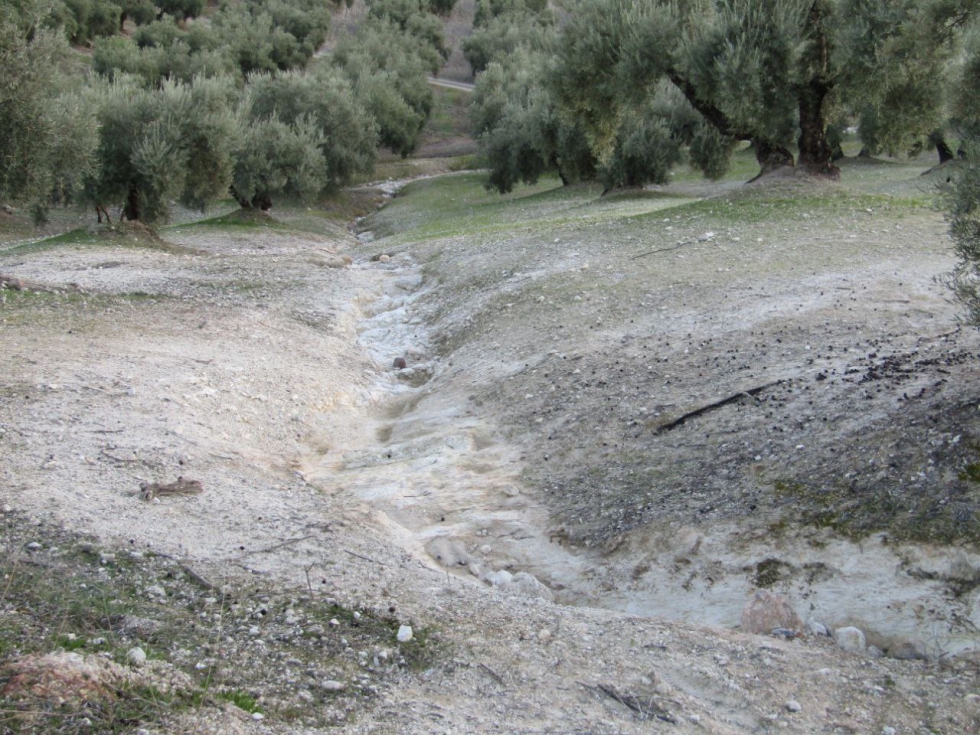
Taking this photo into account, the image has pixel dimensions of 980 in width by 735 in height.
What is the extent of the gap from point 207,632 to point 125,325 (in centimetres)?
968

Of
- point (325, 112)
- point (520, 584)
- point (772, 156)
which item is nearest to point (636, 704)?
point (520, 584)

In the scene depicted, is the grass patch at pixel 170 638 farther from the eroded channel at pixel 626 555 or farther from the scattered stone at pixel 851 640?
the scattered stone at pixel 851 640

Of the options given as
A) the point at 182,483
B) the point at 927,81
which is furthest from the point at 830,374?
the point at 927,81

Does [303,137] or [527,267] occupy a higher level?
[303,137]

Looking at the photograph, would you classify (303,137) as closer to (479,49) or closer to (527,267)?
(527,267)

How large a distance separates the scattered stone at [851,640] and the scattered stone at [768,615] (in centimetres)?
27

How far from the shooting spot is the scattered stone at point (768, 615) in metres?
6.18

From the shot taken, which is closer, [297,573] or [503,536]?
[297,573]

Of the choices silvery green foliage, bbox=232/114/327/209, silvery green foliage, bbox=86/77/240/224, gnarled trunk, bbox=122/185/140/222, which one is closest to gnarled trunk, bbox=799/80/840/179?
silvery green foliage, bbox=86/77/240/224

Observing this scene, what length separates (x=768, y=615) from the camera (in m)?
6.23

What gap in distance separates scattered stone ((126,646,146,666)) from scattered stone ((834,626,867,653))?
4284mm

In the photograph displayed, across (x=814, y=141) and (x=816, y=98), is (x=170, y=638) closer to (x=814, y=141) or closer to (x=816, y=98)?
(x=816, y=98)

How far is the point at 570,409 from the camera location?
10.5 meters

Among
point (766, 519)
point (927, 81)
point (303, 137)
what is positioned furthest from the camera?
point (303, 137)
